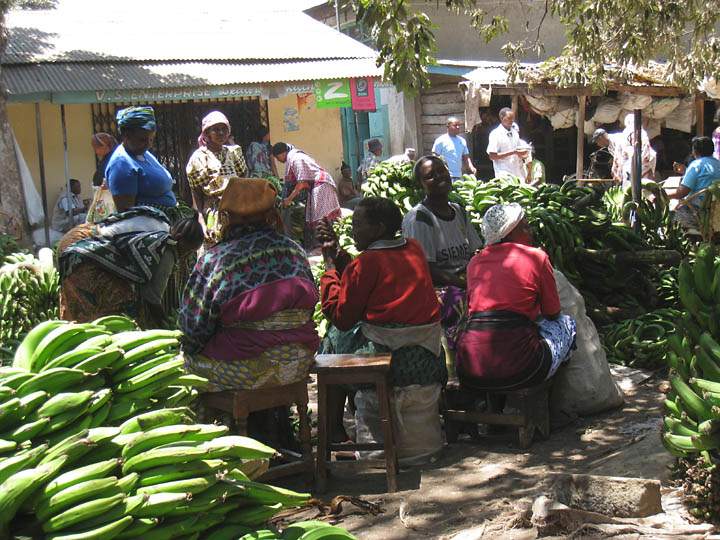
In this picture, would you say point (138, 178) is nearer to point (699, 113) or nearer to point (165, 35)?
point (165, 35)

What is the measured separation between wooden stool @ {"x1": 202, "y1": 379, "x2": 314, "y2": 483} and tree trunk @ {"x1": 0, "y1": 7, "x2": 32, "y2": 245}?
8132 mm

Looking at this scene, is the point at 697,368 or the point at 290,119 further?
the point at 290,119

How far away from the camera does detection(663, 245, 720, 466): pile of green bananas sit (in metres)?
3.94

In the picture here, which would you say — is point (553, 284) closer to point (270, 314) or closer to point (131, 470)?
point (270, 314)

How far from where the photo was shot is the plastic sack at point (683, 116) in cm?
1647

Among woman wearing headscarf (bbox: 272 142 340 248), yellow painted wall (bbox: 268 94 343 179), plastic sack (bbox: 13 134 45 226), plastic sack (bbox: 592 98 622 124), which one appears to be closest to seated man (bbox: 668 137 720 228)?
woman wearing headscarf (bbox: 272 142 340 248)

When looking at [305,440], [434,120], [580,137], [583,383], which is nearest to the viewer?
[305,440]

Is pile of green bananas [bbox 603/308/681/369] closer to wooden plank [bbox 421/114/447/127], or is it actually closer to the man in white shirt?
the man in white shirt

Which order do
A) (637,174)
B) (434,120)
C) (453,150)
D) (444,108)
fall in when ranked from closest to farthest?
(637,174) < (453,150) < (444,108) < (434,120)

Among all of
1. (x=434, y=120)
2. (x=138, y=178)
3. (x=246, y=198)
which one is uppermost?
(x=434, y=120)

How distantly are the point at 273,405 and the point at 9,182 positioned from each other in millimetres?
8773

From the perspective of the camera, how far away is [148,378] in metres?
2.63

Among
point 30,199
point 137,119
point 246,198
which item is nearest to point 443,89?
point 30,199

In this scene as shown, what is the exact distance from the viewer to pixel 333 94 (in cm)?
1664
